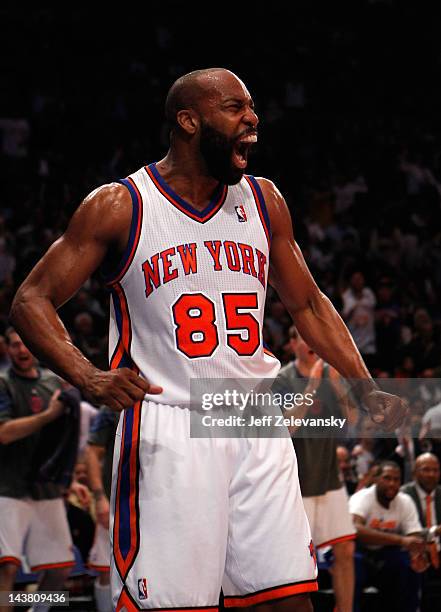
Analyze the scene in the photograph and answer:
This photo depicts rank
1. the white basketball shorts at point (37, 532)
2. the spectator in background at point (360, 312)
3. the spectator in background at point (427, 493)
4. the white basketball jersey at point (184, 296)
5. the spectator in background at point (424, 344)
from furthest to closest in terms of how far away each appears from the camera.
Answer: the spectator in background at point (360, 312) → the spectator in background at point (424, 344) → the spectator in background at point (427, 493) → the white basketball shorts at point (37, 532) → the white basketball jersey at point (184, 296)

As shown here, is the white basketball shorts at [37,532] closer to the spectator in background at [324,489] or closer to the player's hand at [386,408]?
the spectator in background at [324,489]

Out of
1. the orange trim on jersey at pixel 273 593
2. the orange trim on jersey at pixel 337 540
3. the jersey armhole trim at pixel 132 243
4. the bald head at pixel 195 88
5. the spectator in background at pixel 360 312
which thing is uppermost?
the spectator in background at pixel 360 312

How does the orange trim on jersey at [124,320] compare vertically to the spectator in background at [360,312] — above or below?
below

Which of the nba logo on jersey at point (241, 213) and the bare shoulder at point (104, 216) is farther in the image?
the nba logo on jersey at point (241, 213)

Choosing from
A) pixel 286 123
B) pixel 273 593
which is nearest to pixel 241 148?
pixel 273 593

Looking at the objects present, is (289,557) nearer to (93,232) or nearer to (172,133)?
(93,232)

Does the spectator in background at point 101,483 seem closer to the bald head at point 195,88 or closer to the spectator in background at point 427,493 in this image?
the spectator in background at point 427,493

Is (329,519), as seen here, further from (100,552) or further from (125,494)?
(125,494)

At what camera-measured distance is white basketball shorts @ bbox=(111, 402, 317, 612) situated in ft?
9.72

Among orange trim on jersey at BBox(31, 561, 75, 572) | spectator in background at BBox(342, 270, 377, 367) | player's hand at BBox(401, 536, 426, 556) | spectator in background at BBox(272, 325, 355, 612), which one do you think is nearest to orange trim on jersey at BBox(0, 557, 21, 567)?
orange trim on jersey at BBox(31, 561, 75, 572)

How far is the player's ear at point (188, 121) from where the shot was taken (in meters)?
3.27

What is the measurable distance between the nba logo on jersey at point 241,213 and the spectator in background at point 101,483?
2.95 m

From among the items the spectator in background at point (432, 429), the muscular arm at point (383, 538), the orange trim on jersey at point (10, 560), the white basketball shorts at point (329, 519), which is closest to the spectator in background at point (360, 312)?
the spectator in background at point (432, 429)

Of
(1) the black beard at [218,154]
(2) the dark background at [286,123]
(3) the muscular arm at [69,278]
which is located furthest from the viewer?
(2) the dark background at [286,123]
